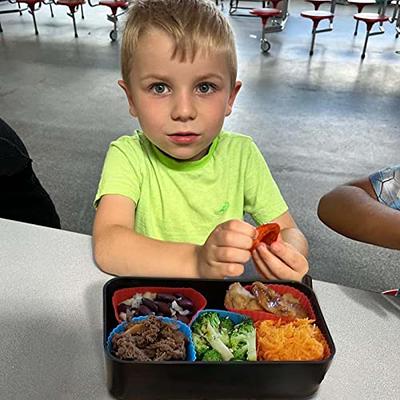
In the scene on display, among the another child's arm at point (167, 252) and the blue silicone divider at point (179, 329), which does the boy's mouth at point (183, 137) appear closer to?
the another child's arm at point (167, 252)

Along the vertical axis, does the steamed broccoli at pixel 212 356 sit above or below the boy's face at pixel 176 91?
below

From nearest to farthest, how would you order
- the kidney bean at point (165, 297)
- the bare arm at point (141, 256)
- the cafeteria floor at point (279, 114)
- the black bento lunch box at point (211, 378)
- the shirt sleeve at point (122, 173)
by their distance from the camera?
1. the black bento lunch box at point (211, 378)
2. the kidney bean at point (165, 297)
3. the bare arm at point (141, 256)
4. the shirt sleeve at point (122, 173)
5. the cafeteria floor at point (279, 114)

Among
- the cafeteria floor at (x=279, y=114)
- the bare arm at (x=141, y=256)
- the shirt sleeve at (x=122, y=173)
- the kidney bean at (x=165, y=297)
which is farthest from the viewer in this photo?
the cafeteria floor at (x=279, y=114)

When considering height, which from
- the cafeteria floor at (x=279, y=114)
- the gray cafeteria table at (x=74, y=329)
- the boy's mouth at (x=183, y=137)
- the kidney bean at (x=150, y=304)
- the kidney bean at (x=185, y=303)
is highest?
the boy's mouth at (x=183, y=137)

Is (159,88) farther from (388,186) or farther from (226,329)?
(388,186)

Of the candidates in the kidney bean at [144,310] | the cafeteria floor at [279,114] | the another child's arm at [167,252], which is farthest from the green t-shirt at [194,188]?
the cafeteria floor at [279,114]

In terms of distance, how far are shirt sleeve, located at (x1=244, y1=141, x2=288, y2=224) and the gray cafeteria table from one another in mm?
255

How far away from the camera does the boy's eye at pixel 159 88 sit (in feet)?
2.33

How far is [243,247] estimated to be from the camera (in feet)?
1.83

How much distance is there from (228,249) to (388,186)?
23.7 inches

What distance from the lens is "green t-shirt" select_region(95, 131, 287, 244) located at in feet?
2.90

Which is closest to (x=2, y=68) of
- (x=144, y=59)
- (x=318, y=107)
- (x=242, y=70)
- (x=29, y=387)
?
(x=242, y=70)

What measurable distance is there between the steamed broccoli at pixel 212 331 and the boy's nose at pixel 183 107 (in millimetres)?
319

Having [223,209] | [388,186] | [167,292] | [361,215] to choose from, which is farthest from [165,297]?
[388,186]
